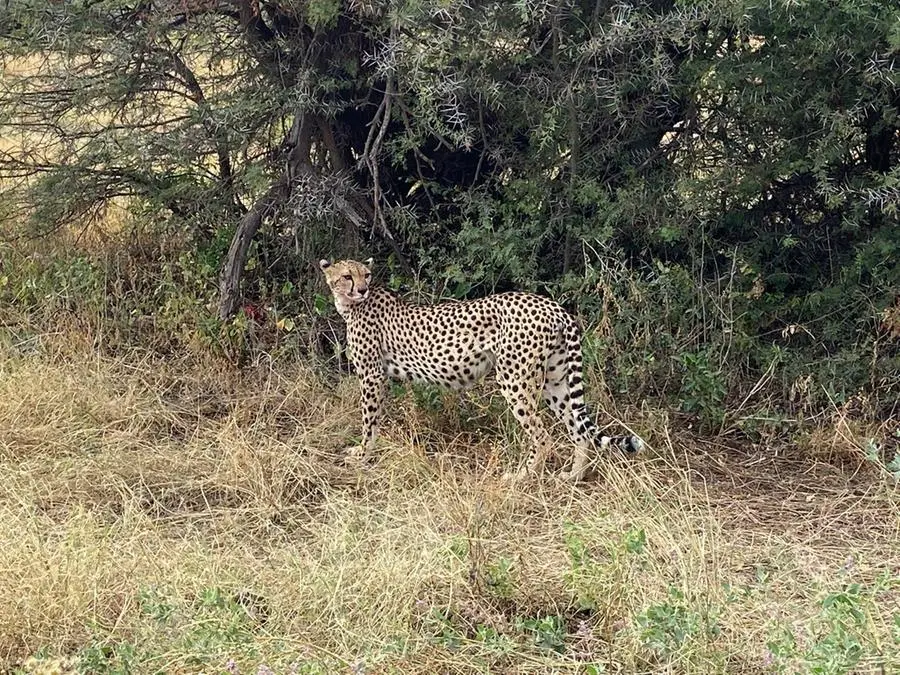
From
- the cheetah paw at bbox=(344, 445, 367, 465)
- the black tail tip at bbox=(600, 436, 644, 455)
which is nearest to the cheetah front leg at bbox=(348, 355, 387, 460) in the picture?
the cheetah paw at bbox=(344, 445, 367, 465)

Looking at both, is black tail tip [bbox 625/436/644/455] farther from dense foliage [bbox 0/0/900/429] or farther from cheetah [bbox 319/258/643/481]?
dense foliage [bbox 0/0/900/429]

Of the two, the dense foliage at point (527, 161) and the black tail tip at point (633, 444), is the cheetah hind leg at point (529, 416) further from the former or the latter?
the dense foliage at point (527, 161)

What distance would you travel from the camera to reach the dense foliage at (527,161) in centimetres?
504

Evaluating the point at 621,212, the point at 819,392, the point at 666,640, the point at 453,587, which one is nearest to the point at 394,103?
the point at 621,212

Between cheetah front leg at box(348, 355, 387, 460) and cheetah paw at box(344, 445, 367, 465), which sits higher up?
cheetah front leg at box(348, 355, 387, 460)

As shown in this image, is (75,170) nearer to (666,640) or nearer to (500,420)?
(500,420)

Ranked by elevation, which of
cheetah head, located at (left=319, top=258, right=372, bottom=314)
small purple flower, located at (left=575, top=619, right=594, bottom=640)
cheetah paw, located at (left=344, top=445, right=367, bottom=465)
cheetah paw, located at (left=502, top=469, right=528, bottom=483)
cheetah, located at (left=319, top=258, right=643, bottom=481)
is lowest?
cheetah paw, located at (left=344, top=445, right=367, bottom=465)

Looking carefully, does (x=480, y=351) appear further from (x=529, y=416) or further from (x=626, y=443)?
(x=626, y=443)

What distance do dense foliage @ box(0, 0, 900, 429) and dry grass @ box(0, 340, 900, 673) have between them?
834mm

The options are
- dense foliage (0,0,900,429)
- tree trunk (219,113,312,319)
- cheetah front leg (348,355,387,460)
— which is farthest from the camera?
tree trunk (219,113,312,319)

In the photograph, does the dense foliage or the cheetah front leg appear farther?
the cheetah front leg

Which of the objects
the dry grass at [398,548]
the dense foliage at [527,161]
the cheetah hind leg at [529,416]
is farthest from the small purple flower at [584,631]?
the dense foliage at [527,161]

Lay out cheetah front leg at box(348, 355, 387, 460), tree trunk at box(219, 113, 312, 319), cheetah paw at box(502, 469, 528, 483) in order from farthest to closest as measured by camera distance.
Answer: tree trunk at box(219, 113, 312, 319) → cheetah front leg at box(348, 355, 387, 460) → cheetah paw at box(502, 469, 528, 483)

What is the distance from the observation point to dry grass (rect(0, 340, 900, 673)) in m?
3.22
